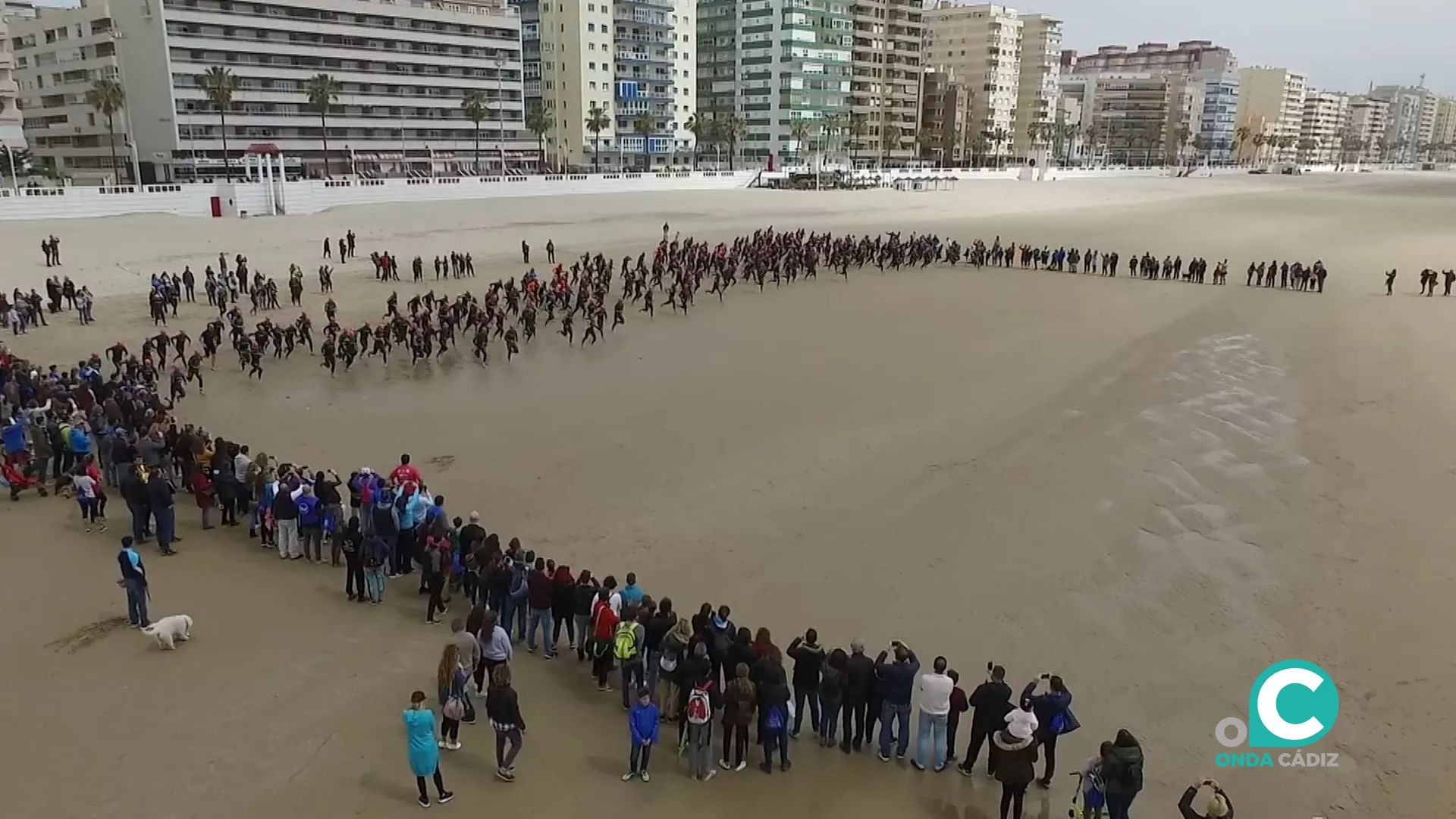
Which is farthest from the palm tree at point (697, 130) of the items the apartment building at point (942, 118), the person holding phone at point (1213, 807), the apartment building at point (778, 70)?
the person holding phone at point (1213, 807)

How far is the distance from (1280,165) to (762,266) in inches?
7783

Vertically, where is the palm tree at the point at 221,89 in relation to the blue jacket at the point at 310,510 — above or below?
above

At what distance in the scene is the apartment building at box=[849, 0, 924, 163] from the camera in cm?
13100

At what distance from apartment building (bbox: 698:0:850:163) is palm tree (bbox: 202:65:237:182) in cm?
6139

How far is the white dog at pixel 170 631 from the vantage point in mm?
9578

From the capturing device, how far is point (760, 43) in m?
123

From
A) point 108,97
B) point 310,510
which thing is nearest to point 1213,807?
point 310,510

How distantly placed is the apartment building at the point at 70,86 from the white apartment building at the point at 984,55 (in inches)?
4658

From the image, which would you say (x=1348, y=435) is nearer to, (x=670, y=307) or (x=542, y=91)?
(x=670, y=307)

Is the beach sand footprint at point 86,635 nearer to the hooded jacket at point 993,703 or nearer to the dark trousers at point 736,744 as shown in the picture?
the dark trousers at point 736,744

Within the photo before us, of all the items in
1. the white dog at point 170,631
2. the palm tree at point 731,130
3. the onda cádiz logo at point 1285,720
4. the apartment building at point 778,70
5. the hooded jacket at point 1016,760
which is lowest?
the onda cádiz logo at point 1285,720

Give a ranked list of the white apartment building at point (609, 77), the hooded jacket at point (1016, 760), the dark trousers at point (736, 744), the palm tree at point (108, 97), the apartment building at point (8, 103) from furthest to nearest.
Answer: the white apartment building at point (609, 77) < the palm tree at point (108, 97) < the apartment building at point (8, 103) < the dark trousers at point (736, 744) < the hooded jacket at point (1016, 760)

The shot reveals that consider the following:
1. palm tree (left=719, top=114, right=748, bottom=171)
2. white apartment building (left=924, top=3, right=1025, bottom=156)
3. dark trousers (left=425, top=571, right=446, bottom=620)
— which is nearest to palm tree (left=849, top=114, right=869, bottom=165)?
palm tree (left=719, top=114, right=748, bottom=171)

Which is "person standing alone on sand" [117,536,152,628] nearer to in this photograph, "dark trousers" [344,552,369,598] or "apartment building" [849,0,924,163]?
"dark trousers" [344,552,369,598]
